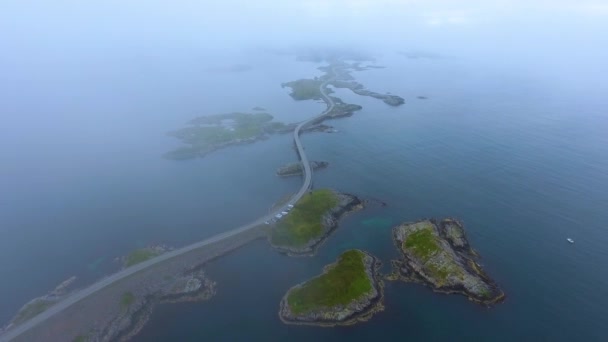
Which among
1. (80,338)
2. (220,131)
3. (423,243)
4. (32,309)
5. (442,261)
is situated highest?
(32,309)

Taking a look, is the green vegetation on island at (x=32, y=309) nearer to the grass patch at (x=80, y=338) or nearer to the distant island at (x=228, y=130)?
the grass patch at (x=80, y=338)

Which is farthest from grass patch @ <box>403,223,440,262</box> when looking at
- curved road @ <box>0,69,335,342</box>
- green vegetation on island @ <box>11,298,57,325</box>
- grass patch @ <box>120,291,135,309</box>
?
green vegetation on island @ <box>11,298,57,325</box>

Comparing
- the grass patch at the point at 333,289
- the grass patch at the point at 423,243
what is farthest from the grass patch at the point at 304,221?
the grass patch at the point at 423,243

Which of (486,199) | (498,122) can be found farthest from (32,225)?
(498,122)

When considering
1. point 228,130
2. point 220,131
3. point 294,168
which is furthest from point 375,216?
point 220,131

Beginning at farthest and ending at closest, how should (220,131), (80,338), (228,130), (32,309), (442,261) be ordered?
(228,130) → (220,131) → (442,261) → (32,309) → (80,338)

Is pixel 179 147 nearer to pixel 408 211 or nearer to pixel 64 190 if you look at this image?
pixel 64 190

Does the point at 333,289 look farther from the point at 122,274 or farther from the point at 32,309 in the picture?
the point at 32,309
